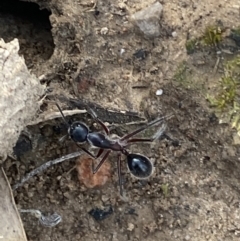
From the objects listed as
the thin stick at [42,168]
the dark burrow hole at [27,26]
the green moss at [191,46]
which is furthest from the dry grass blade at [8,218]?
the green moss at [191,46]

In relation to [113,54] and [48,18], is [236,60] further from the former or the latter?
[48,18]

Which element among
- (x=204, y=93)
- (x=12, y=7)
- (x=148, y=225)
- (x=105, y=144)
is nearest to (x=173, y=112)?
(x=204, y=93)

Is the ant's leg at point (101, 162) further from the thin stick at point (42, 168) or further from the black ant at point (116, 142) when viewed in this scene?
the thin stick at point (42, 168)

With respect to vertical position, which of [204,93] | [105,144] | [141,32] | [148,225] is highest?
[141,32]

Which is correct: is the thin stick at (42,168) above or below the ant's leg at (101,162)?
above

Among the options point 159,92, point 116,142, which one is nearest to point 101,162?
point 116,142

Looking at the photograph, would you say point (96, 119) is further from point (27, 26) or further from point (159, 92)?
point (27, 26)

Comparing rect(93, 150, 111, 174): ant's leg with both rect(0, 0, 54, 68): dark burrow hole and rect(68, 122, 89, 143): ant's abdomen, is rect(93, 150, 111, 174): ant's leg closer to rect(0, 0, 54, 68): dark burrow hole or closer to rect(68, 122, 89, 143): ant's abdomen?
rect(68, 122, 89, 143): ant's abdomen
